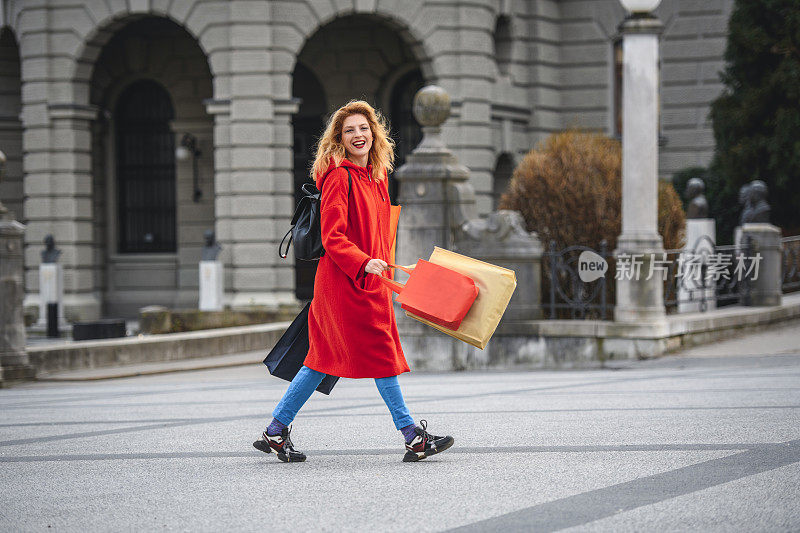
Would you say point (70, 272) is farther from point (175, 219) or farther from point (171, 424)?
point (171, 424)

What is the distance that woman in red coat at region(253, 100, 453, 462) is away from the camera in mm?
5898

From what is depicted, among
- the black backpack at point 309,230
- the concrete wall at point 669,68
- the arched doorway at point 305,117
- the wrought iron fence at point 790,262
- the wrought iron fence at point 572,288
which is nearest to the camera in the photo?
the black backpack at point 309,230

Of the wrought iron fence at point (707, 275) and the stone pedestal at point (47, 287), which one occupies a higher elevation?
the wrought iron fence at point (707, 275)

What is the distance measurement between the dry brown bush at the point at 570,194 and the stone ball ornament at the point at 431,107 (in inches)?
53.5

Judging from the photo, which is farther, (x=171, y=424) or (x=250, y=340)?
(x=250, y=340)

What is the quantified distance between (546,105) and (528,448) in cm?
1886

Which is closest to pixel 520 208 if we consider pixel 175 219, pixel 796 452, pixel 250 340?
pixel 250 340

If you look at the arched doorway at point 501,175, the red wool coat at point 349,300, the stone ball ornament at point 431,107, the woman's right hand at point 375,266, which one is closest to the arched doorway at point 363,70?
the arched doorway at point 501,175

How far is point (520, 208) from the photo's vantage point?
47.8 feet

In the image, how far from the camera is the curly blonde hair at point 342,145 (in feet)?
20.0

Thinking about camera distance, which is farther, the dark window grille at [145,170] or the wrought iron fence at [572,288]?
the dark window grille at [145,170]

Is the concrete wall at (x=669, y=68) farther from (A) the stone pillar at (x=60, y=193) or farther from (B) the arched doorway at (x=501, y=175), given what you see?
(A) the stone pillar at (x=60, y=193)

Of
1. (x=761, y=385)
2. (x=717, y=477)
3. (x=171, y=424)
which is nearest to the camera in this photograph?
(x=717, y=477)

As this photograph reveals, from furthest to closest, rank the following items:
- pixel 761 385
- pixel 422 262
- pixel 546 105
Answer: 1. pixel 546 105
2. pixel 761 385
3. pixel 422 262
